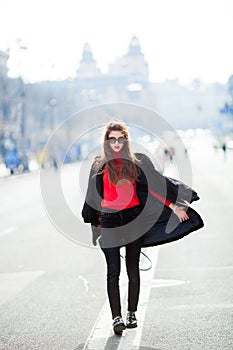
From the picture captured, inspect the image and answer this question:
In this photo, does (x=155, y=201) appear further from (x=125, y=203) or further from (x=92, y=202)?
(x=92, y=202)

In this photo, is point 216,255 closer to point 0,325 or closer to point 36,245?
point 36,245

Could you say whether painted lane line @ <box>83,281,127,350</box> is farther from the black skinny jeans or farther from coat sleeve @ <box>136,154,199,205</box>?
coat sleeve @ <box>136,154,199,205</box>

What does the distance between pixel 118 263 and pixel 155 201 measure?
60 cm

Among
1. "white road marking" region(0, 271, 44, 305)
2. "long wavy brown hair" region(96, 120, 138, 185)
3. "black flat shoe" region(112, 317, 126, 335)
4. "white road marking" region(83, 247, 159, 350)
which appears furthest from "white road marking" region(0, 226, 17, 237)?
"long wavy brown hair" region(96, 120, 138, 185)

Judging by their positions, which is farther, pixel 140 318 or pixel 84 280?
pixel 84 280

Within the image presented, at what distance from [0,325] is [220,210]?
11.2 meters

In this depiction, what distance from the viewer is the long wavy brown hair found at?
19.6ft

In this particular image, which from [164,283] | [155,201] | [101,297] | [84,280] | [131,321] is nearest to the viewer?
[155,201]

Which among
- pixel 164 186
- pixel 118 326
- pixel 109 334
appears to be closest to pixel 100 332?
pixel 109 334

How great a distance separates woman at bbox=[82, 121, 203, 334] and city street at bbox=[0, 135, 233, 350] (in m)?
0.47

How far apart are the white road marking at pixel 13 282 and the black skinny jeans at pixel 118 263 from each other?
80.9 inches

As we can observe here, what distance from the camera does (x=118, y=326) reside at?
6055mm

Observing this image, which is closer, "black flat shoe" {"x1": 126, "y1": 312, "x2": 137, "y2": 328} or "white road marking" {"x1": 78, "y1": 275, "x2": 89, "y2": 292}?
"black flat shoe" {"x1": 126, "y1": 312, "x2": 137, "y2": 328}

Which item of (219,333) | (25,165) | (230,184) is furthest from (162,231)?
(25,165)
